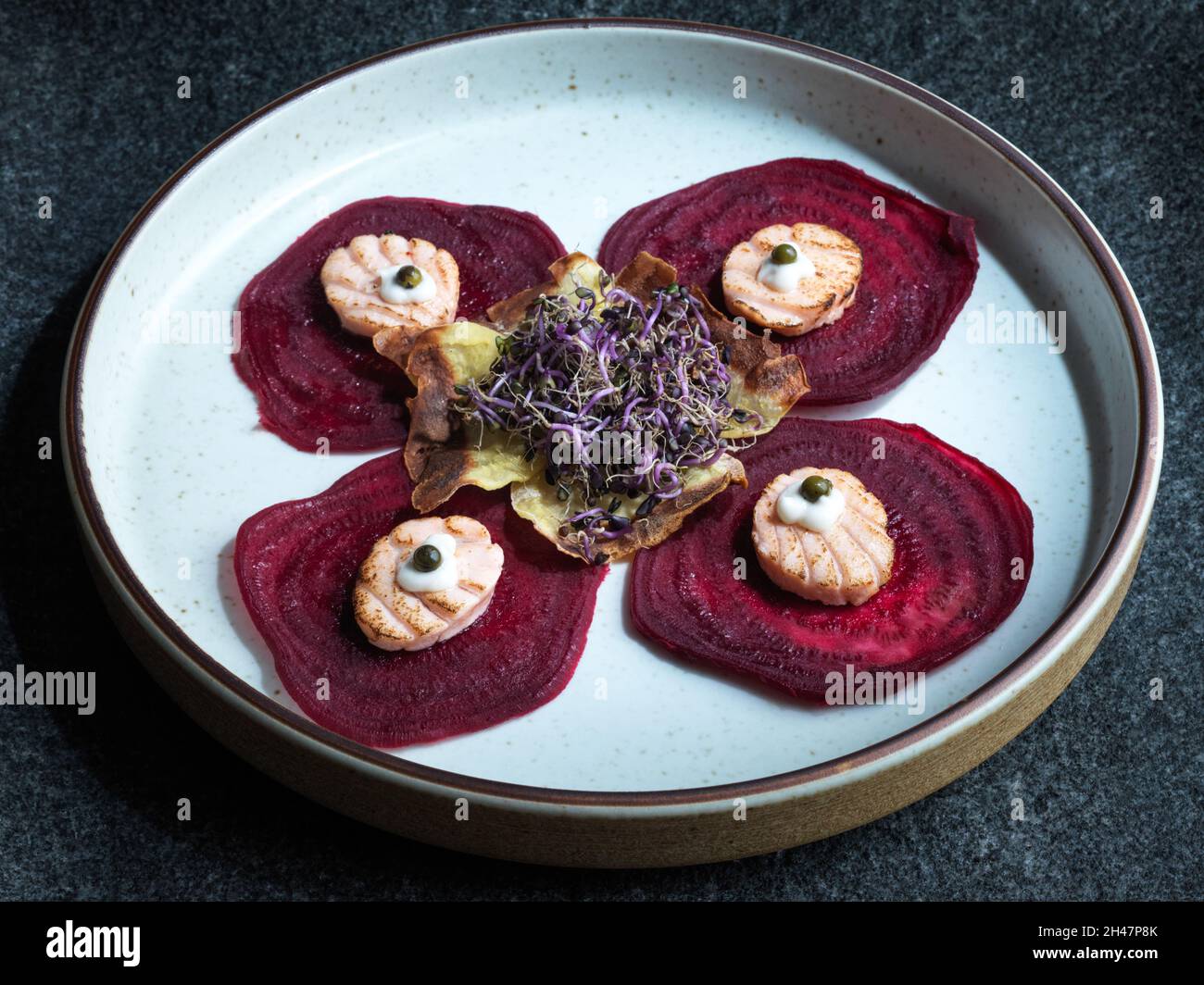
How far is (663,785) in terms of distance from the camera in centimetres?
312

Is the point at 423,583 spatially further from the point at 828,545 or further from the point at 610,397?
the point at 828,545

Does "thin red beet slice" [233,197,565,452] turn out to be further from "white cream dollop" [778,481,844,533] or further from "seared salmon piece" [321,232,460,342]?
"white cream dollop" [778,481,844,533]

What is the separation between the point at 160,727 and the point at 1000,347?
7.21 feet

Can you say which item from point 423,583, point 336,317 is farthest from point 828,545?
point 336,317

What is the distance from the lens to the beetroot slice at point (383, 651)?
3154mm

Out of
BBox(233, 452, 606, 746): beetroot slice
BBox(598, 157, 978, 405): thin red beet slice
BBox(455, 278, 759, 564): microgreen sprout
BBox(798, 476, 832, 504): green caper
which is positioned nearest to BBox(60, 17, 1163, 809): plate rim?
Answer: BBox(233, 452, 606, 746): beetroot slice

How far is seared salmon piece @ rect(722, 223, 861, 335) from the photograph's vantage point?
12.0ft

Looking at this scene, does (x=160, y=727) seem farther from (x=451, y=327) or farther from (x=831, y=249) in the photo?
(x=831, y=249)

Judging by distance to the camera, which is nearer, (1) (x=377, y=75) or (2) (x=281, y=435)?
(2) (x=281, y=435)

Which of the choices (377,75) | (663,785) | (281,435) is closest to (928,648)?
(663,785)

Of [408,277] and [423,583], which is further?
[408,277]

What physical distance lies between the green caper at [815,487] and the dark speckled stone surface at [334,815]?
29.8 inches

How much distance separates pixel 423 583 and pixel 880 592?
983mm

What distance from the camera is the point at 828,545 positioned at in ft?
10.6
